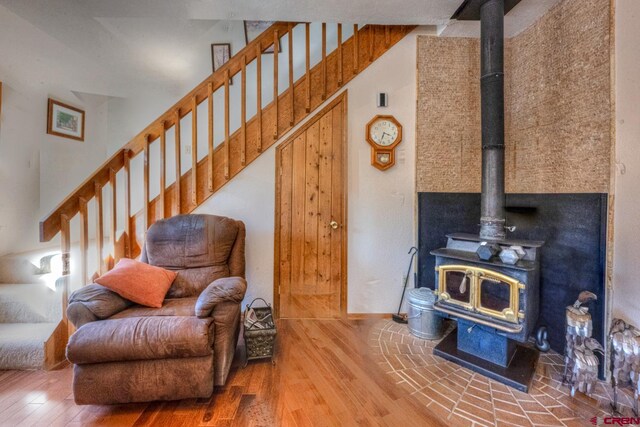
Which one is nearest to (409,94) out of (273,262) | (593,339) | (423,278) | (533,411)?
(423,278)

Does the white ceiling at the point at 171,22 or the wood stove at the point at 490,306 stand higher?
the white ceiling at the point at 171,22

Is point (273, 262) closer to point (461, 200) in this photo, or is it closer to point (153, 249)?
point (153, 249)

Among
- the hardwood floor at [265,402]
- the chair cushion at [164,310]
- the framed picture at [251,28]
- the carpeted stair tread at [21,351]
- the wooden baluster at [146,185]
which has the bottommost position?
the hardwood floor at [265,402]

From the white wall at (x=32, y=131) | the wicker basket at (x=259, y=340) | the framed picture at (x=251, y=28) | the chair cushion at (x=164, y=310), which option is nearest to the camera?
the chair cushion at (x=164, y=310)

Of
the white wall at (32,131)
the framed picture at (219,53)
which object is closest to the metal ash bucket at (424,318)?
the framed picture at (219,53)

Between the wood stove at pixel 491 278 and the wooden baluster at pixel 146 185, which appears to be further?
the wooden baluster at pixel 146 185

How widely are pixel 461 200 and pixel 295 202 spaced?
1645 millimetres

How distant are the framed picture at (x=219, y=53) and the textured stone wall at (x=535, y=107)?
2339mm

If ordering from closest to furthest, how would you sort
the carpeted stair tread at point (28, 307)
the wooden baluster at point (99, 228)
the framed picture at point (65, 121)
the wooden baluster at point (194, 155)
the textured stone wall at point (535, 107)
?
the textured stone wall at point (535, 107), the carpeted stair tread at point (28, 307), the wooden baluster at point (99, 228), the wooden baluster at point (194, 155), the framed picture at point (65, 121)

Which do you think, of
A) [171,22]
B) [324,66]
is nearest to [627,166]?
[324,66]

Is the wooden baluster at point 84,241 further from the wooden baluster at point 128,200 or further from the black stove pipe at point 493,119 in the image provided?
the black stove pipe at point 493,119

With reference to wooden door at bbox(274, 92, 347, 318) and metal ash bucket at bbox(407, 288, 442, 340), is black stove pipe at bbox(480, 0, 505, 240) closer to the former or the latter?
metal ash bucket at bbox(407, 288, 442, 340)

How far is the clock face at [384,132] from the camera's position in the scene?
8.78 feet

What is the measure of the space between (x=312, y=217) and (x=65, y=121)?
2917 millimetres
